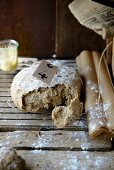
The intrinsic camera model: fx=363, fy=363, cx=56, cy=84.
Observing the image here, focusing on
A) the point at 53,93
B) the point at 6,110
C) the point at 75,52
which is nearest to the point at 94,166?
the point at 53,93

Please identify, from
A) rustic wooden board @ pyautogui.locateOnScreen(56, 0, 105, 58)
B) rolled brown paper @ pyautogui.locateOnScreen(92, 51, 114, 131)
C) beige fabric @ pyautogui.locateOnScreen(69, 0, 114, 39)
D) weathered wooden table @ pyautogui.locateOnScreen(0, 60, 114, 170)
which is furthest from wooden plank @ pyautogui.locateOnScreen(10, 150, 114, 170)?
rustic wooden board @ pyautogui.locateOnScreen(56, 0, 105, 58)

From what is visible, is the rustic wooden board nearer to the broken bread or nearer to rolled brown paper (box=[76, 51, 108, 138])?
rolled brown paper (box=[76, 51, 108, 138])

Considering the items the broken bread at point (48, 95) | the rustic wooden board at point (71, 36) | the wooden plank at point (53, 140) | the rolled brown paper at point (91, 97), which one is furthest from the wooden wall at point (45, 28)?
the wooden plank at point (53, 140)

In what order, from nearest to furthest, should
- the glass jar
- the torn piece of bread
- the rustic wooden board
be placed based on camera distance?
the torn piece of bread
the glass jar
the rustic wooden board

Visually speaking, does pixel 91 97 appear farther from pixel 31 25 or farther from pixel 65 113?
pixel 31 25

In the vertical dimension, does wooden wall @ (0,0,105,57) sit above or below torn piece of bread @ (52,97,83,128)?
above

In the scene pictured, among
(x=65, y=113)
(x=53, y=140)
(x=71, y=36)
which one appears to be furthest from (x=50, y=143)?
(x=71, y=36)
